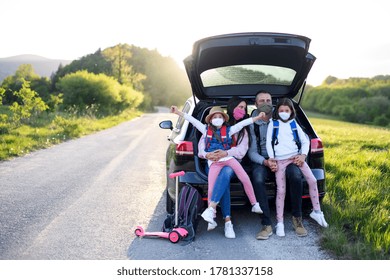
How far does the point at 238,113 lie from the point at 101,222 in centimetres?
207

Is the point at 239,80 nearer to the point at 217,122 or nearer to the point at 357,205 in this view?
the point at 217,122

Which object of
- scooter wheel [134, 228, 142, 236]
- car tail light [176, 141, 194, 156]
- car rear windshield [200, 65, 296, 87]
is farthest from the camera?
car rear windshield [200, 65, 296, 87]

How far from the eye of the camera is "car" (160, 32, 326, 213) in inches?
182

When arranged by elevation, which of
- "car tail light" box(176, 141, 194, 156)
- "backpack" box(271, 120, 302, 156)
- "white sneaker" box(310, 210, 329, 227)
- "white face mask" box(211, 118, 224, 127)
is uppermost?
"white face mask" box(211, 118, 224, 127)


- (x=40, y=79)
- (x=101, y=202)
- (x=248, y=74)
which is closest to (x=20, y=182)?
(x=101, y=202)

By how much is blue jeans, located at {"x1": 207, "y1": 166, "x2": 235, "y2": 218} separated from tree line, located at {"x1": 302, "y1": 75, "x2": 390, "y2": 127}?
2686 inches

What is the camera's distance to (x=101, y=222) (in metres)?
→ 4.91

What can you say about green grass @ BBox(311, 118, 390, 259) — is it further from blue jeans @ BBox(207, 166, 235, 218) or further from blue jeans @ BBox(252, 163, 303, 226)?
blue jeans @ BBox(207, 166, 235, 218)

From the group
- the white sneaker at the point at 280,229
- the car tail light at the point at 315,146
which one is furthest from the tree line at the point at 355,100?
the white sneaker at the point at 280,229

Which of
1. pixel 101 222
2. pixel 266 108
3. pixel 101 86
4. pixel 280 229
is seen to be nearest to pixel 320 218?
pixel 280 229

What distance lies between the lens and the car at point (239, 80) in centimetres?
462

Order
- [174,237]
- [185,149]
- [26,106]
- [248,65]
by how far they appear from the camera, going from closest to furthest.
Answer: [174,237] < [185,149] < [248,65] < [26,106]

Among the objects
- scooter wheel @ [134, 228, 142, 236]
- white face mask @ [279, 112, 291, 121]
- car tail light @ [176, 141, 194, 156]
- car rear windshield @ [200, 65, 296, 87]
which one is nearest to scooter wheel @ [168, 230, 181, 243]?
scooter wheel @ [134, 228, 142, 236]

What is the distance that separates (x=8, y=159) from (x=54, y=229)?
590 cm
